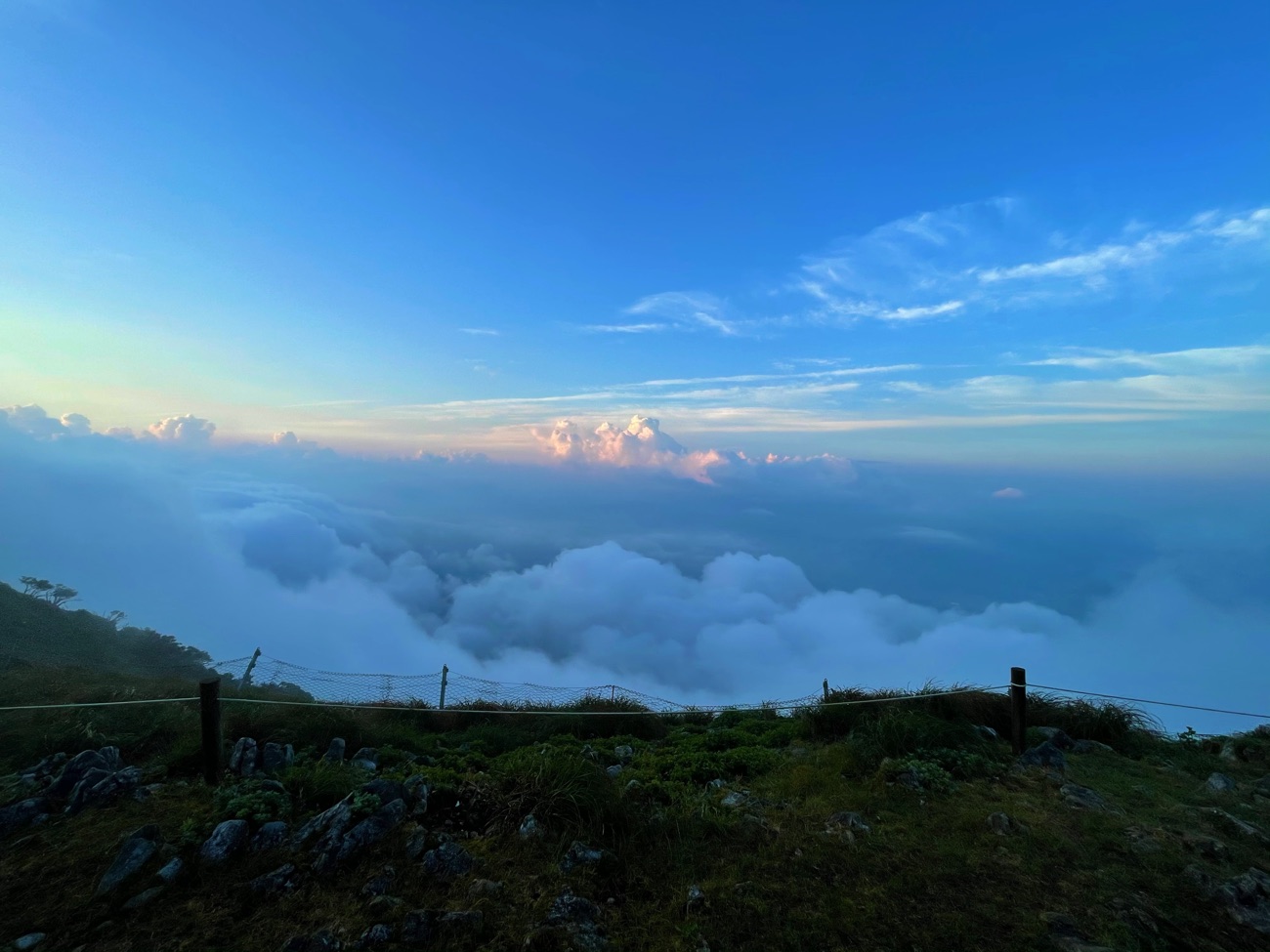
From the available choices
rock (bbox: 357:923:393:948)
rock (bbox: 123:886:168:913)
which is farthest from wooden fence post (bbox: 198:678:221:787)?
rock (bbox: 357:923:393:948)

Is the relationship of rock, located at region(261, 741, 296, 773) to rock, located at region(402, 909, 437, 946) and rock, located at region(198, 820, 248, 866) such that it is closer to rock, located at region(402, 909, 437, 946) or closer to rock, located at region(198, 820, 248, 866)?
rock, located at region(198, 820, 248, 866)

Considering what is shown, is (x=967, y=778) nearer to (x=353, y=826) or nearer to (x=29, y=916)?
(x=353, y=826)

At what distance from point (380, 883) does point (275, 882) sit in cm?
88

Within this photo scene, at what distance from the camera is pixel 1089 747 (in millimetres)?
9008

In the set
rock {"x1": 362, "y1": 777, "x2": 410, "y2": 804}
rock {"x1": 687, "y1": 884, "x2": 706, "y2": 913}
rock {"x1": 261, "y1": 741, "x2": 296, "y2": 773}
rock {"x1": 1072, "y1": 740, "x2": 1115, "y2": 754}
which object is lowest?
rock {"x1": 1072, "y1": 740, "x2": 1115, "y2": 754}

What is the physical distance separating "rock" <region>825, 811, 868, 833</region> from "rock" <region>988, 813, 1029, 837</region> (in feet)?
4.31

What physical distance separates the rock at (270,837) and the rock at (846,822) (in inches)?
209

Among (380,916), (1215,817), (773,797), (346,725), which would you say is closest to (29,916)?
(380,916)

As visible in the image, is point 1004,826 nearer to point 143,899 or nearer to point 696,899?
point 696,899

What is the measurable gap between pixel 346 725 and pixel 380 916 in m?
5.69

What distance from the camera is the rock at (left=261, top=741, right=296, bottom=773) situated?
7355 millimetres

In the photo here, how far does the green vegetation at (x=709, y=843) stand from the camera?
4461 mm

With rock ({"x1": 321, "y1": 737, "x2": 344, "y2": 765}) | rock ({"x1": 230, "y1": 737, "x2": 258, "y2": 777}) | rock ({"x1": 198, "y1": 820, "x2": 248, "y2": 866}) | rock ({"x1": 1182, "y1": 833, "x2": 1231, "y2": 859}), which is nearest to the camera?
rock ({"x1": 198, "y1": 820, "x2": 248, "y2": 866})

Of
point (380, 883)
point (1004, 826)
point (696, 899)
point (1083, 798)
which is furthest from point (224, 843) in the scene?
point (1083, 798)
